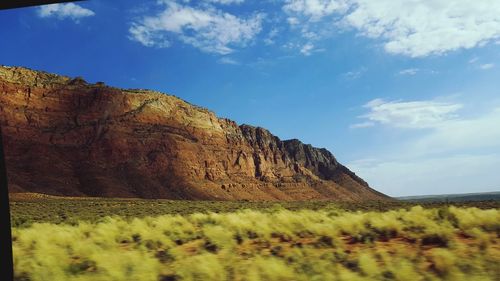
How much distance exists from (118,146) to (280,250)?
337 feet

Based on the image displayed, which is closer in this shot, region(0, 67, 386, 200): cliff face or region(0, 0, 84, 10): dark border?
region(0, 0, 84, 10): dark border

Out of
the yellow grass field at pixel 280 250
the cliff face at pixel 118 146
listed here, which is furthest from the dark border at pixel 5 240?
the cliff face at pixel 118 146

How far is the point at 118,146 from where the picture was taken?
10575 centimetres

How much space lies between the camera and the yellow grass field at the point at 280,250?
6.49m

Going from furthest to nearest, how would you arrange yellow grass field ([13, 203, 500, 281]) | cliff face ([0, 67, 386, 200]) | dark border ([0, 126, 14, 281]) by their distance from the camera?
cliff face ([0, 67, 386, 200]) → yellow grass field ([13, 203, 500, 281]) → dark border ([0, 126, 14, 281])

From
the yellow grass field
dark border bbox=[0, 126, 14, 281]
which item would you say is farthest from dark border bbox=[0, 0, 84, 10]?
the yellow grass field

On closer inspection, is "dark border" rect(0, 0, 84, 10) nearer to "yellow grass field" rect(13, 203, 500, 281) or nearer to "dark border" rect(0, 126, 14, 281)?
"dark border" rect(0, 126, 14, 281)

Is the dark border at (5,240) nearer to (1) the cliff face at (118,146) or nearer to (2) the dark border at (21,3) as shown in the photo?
(2) the dark border at (21,3)

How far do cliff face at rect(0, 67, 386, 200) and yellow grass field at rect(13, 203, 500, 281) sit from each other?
260 feet

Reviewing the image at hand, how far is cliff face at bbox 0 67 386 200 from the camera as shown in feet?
303

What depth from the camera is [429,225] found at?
31.4ft

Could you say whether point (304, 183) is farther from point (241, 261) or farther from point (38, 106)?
point (241, 261)

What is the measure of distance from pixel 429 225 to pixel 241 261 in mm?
4622

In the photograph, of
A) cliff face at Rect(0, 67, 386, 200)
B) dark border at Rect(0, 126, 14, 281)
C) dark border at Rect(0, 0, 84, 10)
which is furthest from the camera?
cliff face at Rect(0, 67, 386, 200)
